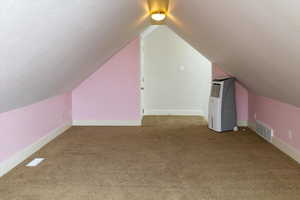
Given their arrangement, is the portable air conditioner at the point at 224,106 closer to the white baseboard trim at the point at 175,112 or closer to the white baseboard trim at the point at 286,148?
the white baseboard trim at the point at 286,148

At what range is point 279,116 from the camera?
419cm

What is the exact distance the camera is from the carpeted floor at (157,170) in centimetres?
273

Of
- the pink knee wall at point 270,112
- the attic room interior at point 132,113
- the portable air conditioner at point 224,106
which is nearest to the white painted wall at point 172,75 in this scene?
the attic room interior at point 132,113

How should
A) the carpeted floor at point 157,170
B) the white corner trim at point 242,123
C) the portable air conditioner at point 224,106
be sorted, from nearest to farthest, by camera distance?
the carpeted floor at point 157,170 → the portable air conditioner at point 224,106 → the white corner trim at point 242,123

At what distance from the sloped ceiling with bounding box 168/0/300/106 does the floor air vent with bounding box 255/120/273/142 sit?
86 cm

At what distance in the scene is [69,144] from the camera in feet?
14.9

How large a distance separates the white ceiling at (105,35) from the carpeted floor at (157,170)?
0.86 m

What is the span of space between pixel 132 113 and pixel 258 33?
389 cm

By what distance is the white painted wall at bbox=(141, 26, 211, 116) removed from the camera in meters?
7.33

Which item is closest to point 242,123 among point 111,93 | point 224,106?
point 224,106

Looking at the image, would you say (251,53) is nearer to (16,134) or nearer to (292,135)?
(292,135)

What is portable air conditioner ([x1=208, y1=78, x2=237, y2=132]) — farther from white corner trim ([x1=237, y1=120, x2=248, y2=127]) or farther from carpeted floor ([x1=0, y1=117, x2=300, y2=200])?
white corner trim ([x1=237, y1=120, x2=248, y2=127])

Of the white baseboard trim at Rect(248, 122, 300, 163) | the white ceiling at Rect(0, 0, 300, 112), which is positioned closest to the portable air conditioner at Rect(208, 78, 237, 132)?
the white baseboard trim at Rect(248, 122, 300, 163)

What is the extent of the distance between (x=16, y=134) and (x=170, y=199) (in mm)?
2203
